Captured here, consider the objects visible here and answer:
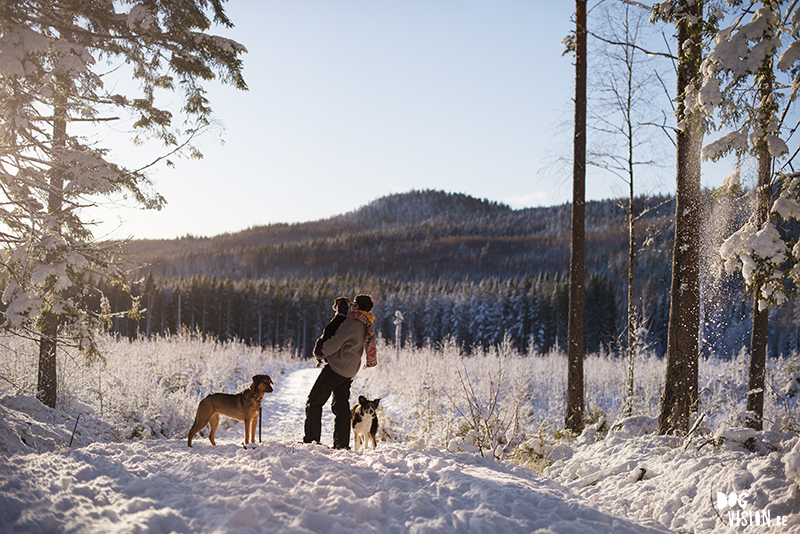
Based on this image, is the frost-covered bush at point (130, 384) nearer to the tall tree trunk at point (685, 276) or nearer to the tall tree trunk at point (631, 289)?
the tall tree trunk at point (685, 276)

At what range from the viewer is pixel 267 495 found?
279cm

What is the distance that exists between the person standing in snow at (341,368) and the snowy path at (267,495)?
30.8 inches

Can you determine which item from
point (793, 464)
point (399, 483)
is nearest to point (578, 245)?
point (793, 464)

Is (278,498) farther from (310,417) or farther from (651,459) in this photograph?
(651,459)

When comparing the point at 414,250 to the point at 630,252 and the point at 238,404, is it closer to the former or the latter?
the point at 630,252

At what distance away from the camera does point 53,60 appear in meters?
5.65

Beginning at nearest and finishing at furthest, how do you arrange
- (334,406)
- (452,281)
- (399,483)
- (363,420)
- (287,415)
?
1. (399,483)
2. (334,406)
3. (363,420)
4. (287,415)
5. (452,281)

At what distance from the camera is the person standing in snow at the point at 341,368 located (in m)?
4.71

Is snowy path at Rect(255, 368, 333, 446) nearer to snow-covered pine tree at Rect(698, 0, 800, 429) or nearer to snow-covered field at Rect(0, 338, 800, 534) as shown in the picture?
snow-covered field at Rect(0, 338, 800, 534)

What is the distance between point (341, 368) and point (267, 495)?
6.55 ft

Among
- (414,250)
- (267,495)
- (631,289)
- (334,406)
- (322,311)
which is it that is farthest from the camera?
(414,250)

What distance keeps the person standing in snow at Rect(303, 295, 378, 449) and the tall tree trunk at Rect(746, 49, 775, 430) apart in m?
3.87

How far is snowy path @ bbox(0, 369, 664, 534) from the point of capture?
8.11 ft

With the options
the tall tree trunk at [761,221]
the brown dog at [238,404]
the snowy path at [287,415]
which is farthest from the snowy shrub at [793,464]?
the snowy path at [287,415]
